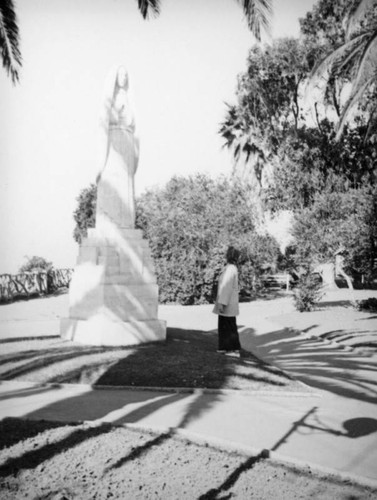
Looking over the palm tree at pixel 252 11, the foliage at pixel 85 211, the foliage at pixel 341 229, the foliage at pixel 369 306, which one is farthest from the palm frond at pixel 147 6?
the foliage at pixel 85 211

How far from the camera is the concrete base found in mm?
7895

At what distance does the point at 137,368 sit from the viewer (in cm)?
634

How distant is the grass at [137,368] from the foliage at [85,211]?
3719 cm

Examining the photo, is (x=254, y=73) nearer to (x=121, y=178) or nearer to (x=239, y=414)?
(x=121, y=178)

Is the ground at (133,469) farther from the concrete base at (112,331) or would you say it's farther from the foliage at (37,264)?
the foliage at (37,264)

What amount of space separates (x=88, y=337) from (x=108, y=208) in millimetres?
2567

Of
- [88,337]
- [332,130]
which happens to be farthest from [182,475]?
[332,130]

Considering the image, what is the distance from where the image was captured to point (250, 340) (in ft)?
35.6

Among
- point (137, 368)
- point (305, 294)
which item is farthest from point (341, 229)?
point (137, 368)

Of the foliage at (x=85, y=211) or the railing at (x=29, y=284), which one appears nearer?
the railing at (x=29, y=284)

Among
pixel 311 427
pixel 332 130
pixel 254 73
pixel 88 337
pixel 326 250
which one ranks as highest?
pixel 254 73

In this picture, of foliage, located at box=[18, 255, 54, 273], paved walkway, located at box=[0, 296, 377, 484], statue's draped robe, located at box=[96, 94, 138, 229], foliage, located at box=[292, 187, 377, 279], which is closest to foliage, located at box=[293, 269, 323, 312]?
foliage, located at box=[292, 187, 377, 279]

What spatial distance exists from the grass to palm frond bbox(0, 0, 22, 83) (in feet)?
13.7

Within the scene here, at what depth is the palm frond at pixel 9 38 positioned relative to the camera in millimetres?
6195
